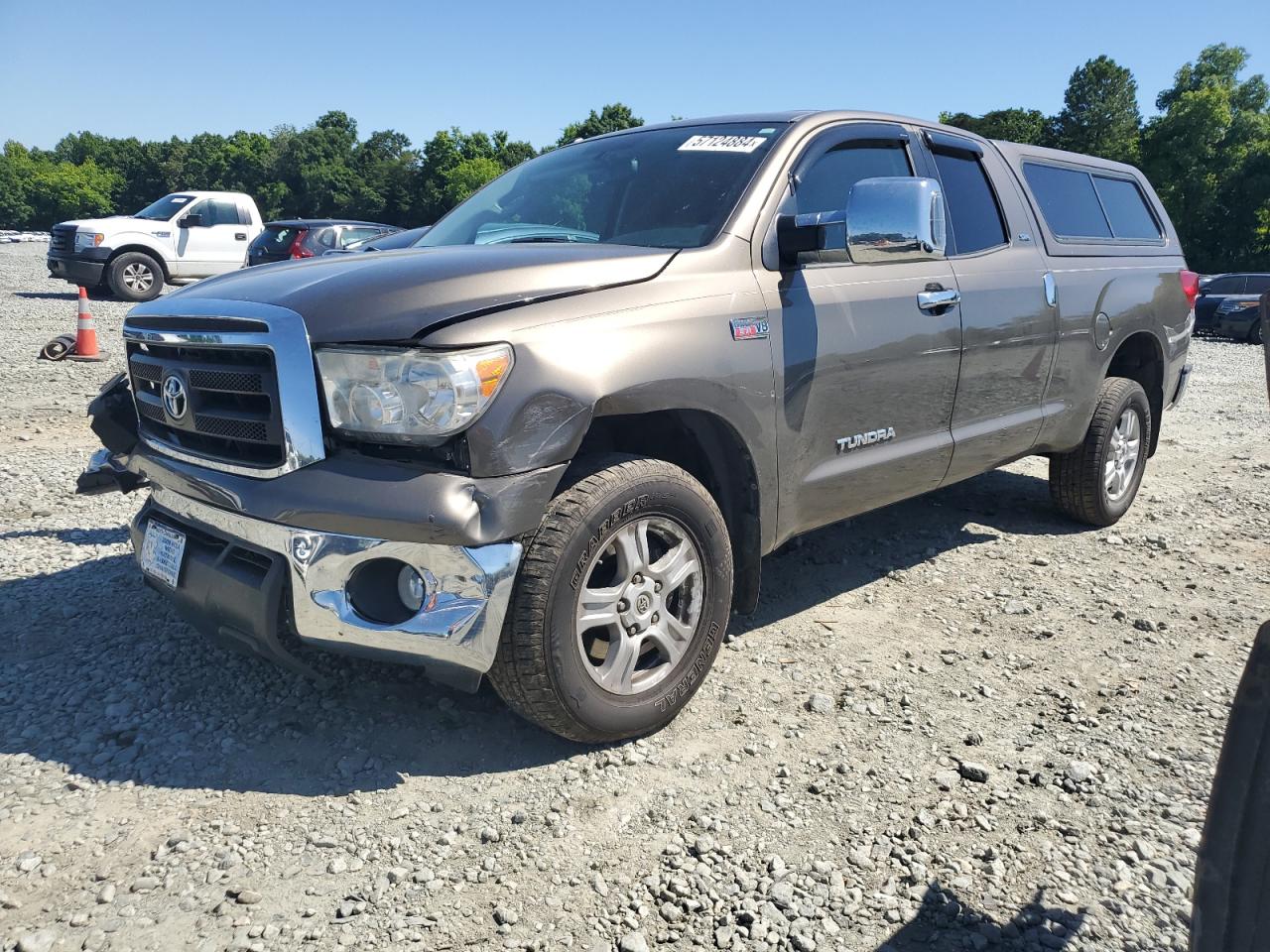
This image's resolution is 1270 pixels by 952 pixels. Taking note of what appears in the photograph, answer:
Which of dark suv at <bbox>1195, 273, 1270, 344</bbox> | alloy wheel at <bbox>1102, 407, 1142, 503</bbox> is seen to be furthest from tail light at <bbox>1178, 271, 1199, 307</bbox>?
dark suv at <bbox>1195, 273, 1270, 344</bbox>

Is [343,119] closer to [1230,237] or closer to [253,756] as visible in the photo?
[1230,237]

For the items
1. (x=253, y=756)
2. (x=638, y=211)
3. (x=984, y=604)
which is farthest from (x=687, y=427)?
(x=984, y=604)

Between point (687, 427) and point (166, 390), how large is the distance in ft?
5.14

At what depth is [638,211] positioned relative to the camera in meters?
3.33

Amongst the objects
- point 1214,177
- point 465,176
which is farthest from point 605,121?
point 1214,177

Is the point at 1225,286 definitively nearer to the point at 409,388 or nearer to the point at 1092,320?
the point at 1092,320

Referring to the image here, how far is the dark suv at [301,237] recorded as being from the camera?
15.0 metres

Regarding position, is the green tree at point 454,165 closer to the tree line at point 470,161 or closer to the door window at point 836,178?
the tree line at point 470,161

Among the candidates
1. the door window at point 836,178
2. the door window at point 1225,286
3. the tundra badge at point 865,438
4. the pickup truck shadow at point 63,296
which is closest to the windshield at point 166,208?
the pickup truck shadow at point 63,296

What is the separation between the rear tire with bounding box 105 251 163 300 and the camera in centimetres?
1602

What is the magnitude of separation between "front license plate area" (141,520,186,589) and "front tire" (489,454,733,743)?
100 cm

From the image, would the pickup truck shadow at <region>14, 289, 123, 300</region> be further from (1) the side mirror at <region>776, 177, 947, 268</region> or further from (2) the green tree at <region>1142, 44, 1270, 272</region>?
(2) the green tree at <region>1142, 44, 1270, 272</region>

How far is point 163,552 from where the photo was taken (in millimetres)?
2820

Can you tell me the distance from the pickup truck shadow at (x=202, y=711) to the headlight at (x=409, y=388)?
0.98 metres
